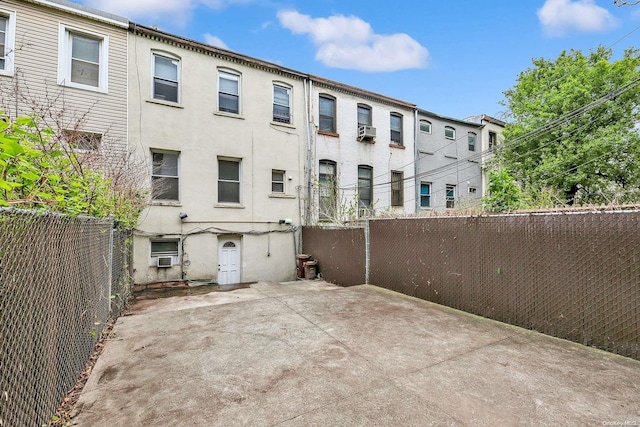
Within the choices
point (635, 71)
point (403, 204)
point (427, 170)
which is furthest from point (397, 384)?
point (635, 71)

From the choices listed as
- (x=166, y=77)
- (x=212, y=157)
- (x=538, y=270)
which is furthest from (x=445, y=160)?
(x=166, y=77)

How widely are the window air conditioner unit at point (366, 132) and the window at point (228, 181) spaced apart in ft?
16.3

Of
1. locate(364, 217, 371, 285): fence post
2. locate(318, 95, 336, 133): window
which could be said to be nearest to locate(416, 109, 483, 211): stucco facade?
locate(318, 95, 336, 133): window

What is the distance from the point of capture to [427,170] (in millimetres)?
13648

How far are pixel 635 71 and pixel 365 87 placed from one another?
12493mm

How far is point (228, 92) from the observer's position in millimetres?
9734

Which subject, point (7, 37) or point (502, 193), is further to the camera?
point (7, 37)

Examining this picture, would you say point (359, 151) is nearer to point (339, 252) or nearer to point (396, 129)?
point (396, 129)

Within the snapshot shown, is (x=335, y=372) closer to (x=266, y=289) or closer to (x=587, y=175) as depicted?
(x=266, y=289)

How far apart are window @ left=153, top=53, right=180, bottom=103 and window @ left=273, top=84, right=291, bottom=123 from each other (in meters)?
3.08

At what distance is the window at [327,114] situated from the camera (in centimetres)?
1133

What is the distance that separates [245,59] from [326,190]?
17.0ft

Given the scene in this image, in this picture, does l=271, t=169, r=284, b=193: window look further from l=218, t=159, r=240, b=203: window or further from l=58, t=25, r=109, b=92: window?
l=58, t=25, r=109, b=92: window

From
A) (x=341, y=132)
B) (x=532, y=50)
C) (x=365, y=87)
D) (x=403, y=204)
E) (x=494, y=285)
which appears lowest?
(x=494, y=285)
